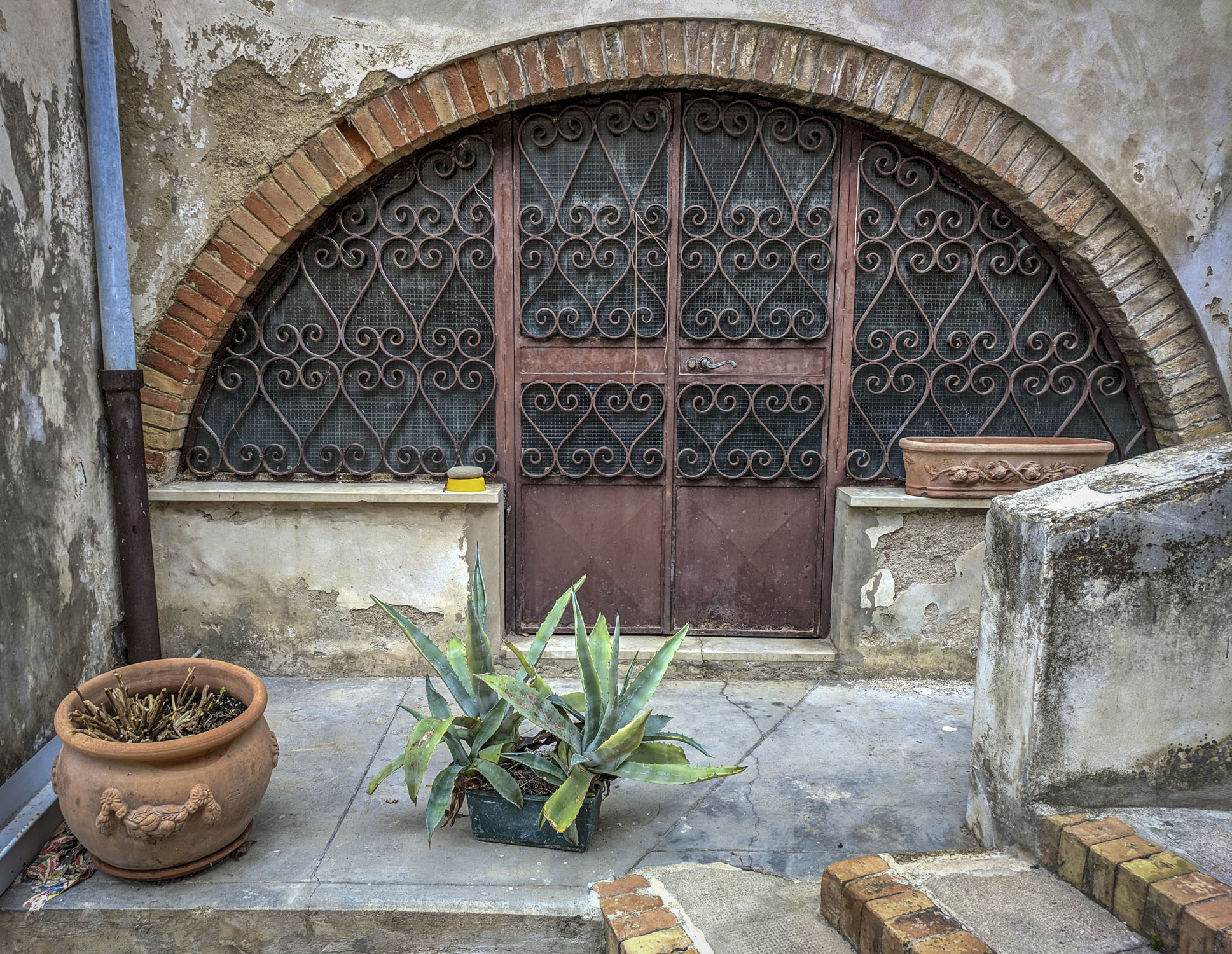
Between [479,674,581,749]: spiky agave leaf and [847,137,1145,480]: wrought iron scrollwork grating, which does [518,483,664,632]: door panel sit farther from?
[479,674,581,749]: spiky agave leaf

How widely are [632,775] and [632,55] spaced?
9.70ft

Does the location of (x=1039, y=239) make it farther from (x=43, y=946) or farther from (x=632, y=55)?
(x=43, y=946)

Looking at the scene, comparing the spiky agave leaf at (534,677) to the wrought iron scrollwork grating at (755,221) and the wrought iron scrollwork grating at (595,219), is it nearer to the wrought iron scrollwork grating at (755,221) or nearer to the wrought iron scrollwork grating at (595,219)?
the wrought iron scrollwork grating at (595,219)

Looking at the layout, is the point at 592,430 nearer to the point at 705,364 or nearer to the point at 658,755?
the point at 705,364

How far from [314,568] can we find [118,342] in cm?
126

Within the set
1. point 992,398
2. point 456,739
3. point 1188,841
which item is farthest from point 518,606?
point 1188,841

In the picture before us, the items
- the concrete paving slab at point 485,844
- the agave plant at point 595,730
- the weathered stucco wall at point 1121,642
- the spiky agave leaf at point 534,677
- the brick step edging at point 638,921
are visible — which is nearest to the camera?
the brick step edging at point 638,921

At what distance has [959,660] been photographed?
4.32m

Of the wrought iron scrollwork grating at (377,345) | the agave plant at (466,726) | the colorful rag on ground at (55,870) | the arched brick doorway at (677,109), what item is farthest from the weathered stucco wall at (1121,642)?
the colorful rag on ground at (55,870)

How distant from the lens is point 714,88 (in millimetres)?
4051

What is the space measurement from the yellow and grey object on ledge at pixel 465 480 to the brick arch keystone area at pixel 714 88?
1.23 meters

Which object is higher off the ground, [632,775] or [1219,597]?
[1219,597]

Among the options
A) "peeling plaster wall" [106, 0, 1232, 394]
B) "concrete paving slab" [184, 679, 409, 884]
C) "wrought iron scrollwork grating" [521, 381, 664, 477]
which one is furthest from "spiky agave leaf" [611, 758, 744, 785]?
"peeling plaster wall" [106, 0, 1232, 394]

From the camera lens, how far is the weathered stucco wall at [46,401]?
3.06m
